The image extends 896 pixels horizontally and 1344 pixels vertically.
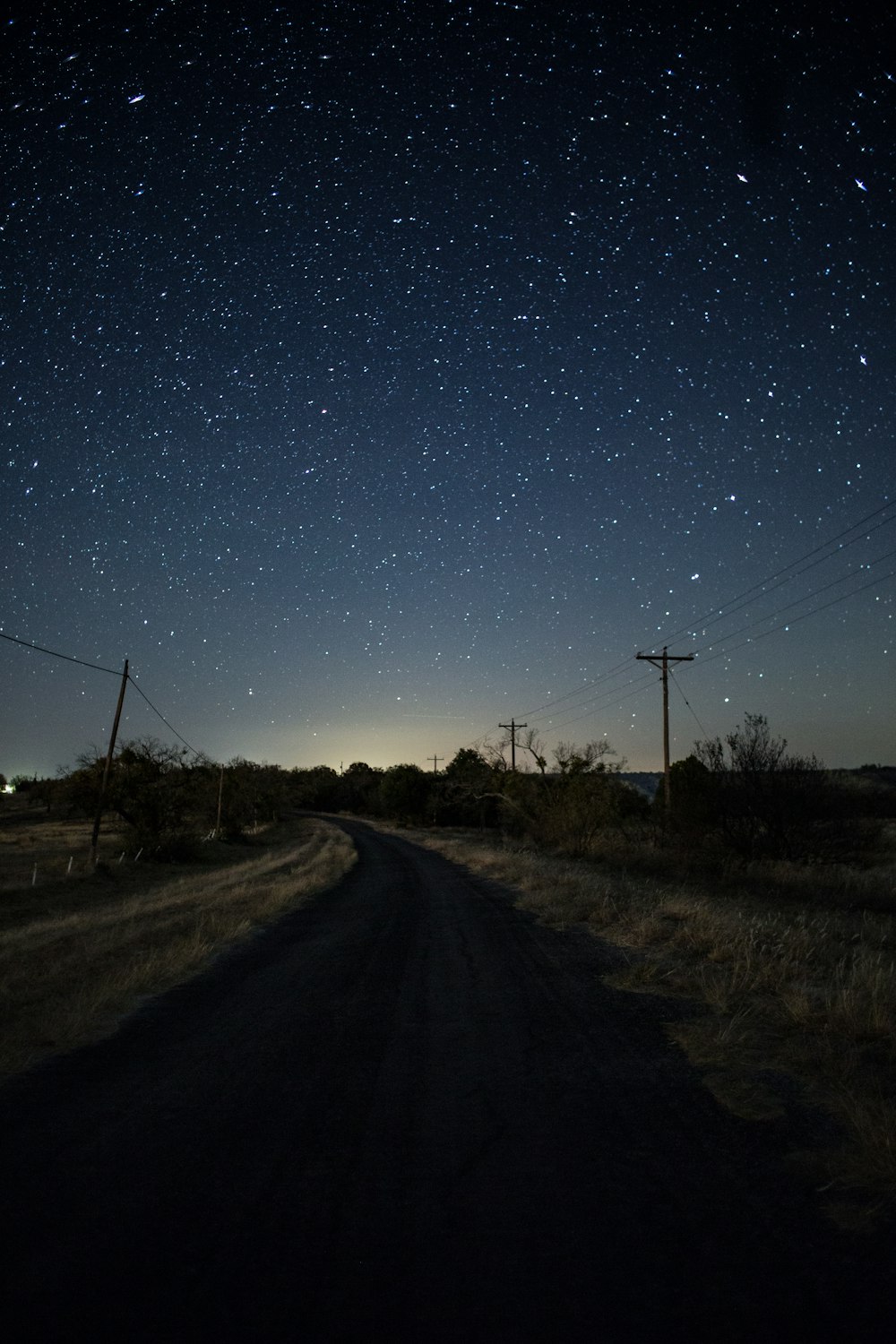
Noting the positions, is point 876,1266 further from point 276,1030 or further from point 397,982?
point 397,982

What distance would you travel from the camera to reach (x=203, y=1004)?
7824 millimetres

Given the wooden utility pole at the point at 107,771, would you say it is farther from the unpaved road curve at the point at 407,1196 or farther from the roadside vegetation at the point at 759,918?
the unpaved road curve at the point at 407,1196

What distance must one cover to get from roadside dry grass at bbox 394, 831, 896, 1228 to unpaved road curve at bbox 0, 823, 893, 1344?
0.35m

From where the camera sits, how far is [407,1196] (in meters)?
3.53

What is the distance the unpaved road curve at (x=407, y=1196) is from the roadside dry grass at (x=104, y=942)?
64cm

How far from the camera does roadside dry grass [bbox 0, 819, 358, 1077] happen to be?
6848 mm

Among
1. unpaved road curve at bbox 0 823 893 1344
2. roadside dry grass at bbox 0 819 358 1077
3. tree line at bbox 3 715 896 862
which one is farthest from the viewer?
tree line at bbox 3 715 896 862

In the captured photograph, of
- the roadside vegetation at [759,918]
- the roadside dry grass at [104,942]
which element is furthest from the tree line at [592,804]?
the roadside dry grass at [104,942]

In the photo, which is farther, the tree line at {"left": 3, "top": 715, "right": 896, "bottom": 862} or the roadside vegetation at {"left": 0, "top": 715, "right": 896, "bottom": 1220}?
the tree line at {"left": 3, "top": 715, "right": 896, "bottom": 862}

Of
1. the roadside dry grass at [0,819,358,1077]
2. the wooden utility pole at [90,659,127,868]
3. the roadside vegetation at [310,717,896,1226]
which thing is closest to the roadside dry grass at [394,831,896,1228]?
the roadside vegetation at [310,717,896,1226]

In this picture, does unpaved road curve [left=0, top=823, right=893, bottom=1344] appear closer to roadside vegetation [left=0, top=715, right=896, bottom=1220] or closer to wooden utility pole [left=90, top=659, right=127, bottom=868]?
roadside vegetation [left=0, top=715, right=896, bottom=1220]

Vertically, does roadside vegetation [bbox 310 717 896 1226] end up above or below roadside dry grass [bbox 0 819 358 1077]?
above

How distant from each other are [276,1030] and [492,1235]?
4201 mm

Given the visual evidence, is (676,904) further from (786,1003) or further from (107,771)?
(107,771)
